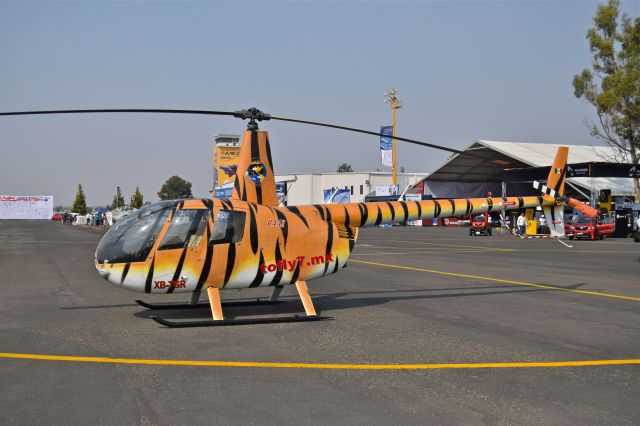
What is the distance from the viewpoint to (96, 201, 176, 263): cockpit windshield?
9789mm

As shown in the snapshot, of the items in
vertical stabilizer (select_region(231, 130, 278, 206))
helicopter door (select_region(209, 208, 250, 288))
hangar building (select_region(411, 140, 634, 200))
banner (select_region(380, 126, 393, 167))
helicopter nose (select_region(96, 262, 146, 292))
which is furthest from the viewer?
banner (select_region(380, 126, 393, 167))

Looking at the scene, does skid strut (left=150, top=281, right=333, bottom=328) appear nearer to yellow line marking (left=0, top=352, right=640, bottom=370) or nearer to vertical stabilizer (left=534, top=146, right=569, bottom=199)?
yellow line marking (left=0, top=352, right=640, bottom=370)

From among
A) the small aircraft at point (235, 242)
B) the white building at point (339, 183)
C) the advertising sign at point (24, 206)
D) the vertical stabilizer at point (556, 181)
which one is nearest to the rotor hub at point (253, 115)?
the small aircraft at point (235, 242)

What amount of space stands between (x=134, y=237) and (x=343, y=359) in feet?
14.5

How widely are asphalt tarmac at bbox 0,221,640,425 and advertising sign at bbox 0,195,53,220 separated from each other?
13219 centimetres

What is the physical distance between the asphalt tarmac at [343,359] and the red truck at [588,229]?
26.4 m

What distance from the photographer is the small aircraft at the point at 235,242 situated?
985 centimetres

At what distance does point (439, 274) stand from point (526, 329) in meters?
8.28

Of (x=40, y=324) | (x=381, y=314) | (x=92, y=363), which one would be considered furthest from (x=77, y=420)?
(x=381, y=314)

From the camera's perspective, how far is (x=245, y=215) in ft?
34.5

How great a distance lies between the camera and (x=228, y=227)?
33.9ft

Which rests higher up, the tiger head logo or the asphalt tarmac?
the tiger head logo

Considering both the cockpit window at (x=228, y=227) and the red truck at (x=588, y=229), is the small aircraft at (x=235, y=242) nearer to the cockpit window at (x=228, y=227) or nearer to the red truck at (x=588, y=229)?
the cockpit window at (x=228, y=227)

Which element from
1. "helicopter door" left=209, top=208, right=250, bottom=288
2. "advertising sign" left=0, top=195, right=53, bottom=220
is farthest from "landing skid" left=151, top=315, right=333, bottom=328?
"advertising sign" left=0, top=195, right=53, bottom=220
